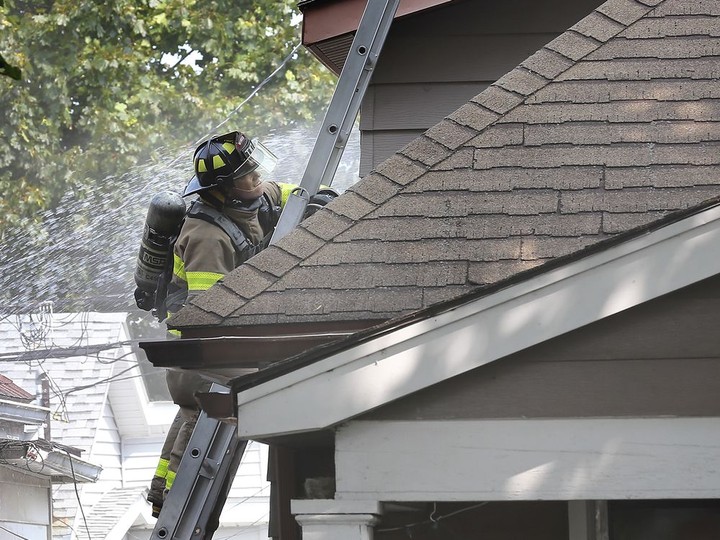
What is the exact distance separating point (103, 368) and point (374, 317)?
1303 centimetres

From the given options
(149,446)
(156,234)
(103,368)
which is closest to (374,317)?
(156,234)

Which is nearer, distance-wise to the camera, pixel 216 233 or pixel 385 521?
pixel 385 521

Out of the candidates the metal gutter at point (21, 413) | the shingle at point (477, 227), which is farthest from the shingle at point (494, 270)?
the metal gutter at point (21, 413)

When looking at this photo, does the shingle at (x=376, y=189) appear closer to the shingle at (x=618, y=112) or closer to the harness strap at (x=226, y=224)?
the shingle at (x=618, y=112)

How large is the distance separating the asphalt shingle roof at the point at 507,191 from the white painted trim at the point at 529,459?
55 cm

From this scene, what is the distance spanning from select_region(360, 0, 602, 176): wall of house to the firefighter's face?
803mm

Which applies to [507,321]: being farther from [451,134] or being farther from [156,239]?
[156,239]

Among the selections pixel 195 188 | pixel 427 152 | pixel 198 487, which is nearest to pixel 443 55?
pixel 195 188

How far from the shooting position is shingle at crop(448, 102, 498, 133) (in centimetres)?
447

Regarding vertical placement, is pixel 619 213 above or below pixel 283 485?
above

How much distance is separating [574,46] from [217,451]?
219cm

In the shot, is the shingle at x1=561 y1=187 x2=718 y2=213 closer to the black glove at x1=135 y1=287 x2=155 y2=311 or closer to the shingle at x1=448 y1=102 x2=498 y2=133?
the shingle at x1=448 y1=102 x2=498 y2=133

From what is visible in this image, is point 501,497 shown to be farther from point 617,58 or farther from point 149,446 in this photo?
point 149,446

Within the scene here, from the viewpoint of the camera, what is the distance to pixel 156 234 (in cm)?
587
